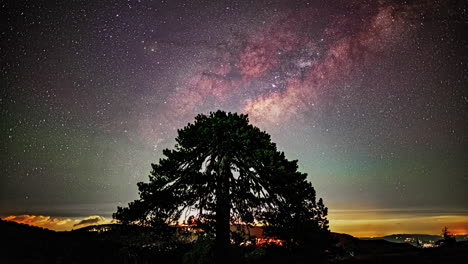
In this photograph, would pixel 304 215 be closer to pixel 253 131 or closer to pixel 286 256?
pixel 286 256

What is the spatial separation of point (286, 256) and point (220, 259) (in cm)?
653

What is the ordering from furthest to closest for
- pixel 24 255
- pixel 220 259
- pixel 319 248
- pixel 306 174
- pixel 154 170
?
pixel 319 248 < pixel 306 174 < pixel 154 170 < pixel 220 259 < pixel 24 255

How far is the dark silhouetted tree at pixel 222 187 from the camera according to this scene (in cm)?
1772

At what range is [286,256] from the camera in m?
21.0

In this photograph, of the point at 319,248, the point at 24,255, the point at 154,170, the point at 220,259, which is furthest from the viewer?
the point at 319,248

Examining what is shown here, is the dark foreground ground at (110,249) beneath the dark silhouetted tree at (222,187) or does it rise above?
beneath

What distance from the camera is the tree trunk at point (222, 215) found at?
16.9m

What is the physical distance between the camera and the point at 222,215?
57.9ft

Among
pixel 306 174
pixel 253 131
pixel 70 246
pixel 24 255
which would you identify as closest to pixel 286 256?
pixel 306 174

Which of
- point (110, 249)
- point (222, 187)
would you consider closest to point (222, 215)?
point (222, 187)

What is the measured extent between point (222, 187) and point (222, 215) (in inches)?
66.6

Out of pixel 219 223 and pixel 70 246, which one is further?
pixel 70 246

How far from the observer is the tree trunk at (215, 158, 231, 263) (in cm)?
1686

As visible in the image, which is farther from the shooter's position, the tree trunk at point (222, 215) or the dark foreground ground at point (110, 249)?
the tree trunk at point (222, 215)
